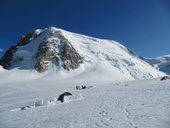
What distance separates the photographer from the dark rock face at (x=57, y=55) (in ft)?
392

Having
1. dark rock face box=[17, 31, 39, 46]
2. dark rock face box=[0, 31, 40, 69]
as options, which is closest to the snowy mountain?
dark rock face box=[0, 31, 40, 69]

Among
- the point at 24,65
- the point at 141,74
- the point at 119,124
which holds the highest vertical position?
the point at 24,65

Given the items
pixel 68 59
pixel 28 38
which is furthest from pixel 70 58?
pixel 28 38

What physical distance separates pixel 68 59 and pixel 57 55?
233 inches

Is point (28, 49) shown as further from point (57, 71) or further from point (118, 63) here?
point (118, 63)

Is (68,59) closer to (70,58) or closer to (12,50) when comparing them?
(70,58)

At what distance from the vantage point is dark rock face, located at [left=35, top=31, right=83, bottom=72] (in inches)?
4707

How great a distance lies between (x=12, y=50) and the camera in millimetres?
141000

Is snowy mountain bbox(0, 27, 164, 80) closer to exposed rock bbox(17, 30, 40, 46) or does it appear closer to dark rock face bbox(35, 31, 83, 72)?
dark rock face bbox(35, 31, 83, 72)

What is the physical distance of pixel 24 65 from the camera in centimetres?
12038

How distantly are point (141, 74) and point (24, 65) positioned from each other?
57463 mm

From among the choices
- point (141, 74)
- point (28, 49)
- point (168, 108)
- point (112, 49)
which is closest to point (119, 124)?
point (168, 108)

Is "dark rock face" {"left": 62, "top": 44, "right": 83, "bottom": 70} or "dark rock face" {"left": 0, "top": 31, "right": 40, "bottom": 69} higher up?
"dark rock face" {"left": 0, "top": 31, "right": 40, "bottom": 69}

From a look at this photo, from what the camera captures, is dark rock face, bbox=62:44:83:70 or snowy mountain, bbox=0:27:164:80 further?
dark rock face, bbox=62:44:83:70
